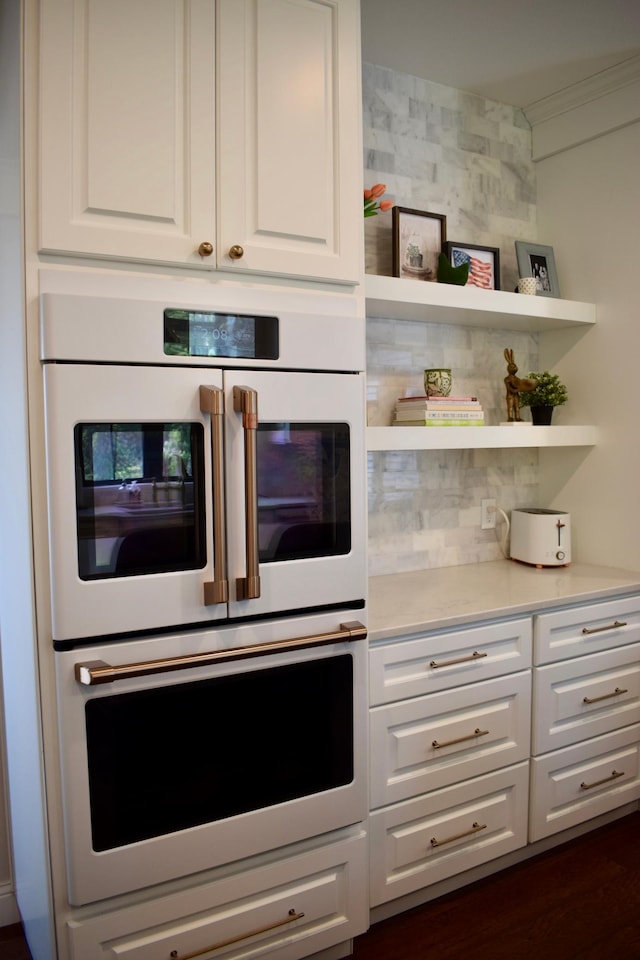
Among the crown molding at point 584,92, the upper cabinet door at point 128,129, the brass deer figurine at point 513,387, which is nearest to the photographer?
the upper cabinet door at point 128,129

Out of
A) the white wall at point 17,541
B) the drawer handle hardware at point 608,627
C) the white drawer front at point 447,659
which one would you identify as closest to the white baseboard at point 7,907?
the white wall at point 17,541

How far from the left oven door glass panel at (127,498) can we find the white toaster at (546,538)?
157 cm

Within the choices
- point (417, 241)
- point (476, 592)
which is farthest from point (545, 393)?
point (476, 592)

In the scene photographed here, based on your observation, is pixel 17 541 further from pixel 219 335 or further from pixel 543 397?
pixel 543 397

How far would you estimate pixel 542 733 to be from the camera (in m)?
2.24

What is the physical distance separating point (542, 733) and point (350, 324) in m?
1.47

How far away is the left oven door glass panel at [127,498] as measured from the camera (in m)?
1.39

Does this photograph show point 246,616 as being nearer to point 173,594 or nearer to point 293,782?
point 173,594

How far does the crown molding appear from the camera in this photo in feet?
8.16

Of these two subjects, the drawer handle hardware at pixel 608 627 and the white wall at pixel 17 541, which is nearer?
the white wall at pixel 17 541

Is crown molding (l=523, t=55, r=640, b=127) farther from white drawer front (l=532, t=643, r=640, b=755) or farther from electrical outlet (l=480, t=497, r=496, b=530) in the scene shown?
white drawer front (l=532, t=643, r=640, b=755)

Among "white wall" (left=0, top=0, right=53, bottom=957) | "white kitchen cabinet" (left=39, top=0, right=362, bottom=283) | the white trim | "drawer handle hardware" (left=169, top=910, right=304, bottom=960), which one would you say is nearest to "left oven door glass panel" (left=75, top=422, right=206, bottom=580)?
"white wall" (left=0, top=0, right=53, bottom=957)

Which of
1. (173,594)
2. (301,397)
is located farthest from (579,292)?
(173,594)

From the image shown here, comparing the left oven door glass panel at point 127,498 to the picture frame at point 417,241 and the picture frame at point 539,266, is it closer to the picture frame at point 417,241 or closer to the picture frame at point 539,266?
the picture frame at point 417,241
